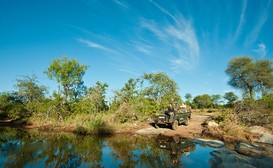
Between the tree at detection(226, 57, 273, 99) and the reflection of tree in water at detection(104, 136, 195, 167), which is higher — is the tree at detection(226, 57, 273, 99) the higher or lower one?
the higher one

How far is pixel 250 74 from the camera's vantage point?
96.3 ft

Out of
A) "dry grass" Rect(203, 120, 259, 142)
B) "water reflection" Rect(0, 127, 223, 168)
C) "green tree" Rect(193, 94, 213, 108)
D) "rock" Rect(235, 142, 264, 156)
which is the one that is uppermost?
"green tree" Rect(193, 94, 213, 108)

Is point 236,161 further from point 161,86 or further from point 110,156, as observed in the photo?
point 161,86

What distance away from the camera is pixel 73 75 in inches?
1459

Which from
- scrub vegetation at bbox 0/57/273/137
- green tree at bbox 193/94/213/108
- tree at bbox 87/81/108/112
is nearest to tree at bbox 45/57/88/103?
scrub vegetation at bbox 0/57/273/137

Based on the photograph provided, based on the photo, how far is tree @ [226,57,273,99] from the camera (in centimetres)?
2880

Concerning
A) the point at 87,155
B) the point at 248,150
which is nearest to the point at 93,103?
the point at 87,155

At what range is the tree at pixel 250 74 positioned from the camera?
28.8m

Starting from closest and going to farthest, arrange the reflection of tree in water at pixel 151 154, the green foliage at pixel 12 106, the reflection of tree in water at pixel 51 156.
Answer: the reflection of tree in water at pixel 51 156, the reflection of tree in water at pixel 151 154, the green foliage at pixel 12 106

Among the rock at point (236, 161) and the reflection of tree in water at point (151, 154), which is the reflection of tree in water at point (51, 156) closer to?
the reflection of tree in water at point (151, 154)

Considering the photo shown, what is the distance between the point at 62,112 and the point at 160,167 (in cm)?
1346

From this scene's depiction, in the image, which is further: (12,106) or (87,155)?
(12,106)

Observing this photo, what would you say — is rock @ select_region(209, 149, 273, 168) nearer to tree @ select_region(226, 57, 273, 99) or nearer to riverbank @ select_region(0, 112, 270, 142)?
riverbank @ select_region(0, 112, 270, 142)

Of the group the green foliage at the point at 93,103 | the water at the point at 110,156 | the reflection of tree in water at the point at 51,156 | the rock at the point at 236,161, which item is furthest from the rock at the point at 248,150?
the green foliage at the point at 93,103
